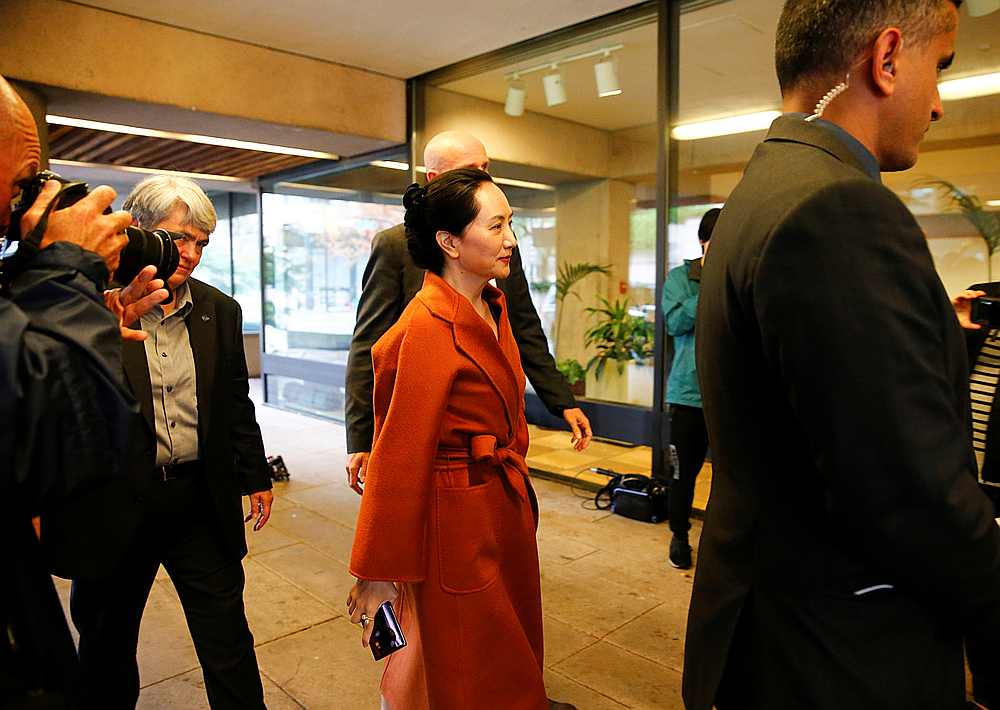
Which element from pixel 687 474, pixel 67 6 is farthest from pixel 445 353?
pixel 67 6

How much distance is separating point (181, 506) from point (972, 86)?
387cm

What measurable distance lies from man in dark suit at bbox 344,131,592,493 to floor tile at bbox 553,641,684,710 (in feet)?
2.67

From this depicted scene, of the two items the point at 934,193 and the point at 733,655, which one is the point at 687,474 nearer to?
the point at 934,193

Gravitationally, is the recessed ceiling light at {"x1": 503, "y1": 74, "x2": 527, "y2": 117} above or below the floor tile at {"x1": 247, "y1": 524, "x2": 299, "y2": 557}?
above

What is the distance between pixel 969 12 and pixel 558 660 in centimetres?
347

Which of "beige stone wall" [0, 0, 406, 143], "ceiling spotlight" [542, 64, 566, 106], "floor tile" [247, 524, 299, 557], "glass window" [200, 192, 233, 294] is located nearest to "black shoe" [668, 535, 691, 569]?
"floor tile" [247, 524, 299, 557]

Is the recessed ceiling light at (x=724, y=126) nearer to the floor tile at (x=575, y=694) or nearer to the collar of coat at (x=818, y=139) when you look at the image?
the floor tile at (x=575, y=694)

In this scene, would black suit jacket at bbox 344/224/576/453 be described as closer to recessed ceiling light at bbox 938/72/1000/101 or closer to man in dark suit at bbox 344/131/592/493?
man in dark suit at bbox 344/131/592/493

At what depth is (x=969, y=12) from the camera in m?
3.50

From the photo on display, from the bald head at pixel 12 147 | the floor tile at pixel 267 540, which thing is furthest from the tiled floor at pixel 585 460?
the bald head at pixel 12 147

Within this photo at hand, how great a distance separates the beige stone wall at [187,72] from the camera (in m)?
4.50

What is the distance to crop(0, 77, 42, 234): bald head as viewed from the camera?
960mm

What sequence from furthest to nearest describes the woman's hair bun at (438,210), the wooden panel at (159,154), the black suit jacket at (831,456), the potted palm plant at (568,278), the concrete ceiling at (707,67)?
1. the wooden panel at (159,154)
2. the potted palm plant at (568,278)
3. the concrete ceiling at (707,67)
4. the woman's hair bun at (438,210)
5. the black suit jacket at (831,456)

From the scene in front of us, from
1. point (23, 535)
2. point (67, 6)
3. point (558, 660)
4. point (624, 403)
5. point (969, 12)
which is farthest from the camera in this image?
point (624, 403)
